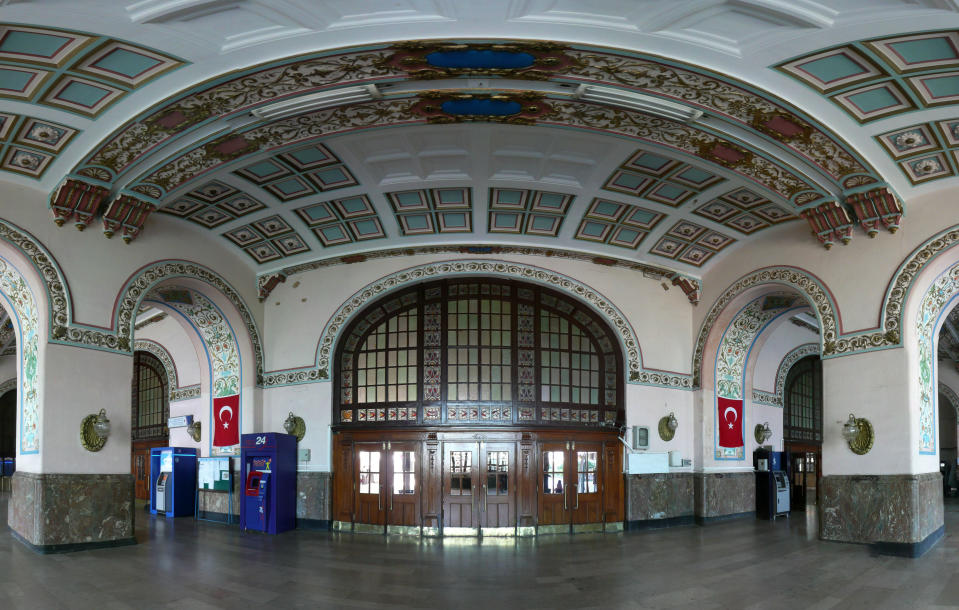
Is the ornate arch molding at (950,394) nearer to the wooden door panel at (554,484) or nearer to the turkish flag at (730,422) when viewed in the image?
the turkish flag at (730,422)

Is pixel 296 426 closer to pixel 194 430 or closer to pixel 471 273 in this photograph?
pixel 194 430

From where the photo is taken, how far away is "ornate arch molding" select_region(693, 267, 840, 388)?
38.3 feet

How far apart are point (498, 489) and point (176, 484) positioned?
7109 mm

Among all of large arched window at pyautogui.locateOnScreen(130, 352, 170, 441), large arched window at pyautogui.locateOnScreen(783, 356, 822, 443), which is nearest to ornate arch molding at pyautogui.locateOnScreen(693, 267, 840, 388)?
large arched window at pyautogui.locateOnScreen(783, 356, 822, 443)

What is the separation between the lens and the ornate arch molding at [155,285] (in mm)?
11375

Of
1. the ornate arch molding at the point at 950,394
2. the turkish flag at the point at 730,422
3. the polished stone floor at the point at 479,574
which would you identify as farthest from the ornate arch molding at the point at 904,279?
the ornate arch molding at the point at 950,394

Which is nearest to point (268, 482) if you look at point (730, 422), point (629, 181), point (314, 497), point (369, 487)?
point (314, 497)

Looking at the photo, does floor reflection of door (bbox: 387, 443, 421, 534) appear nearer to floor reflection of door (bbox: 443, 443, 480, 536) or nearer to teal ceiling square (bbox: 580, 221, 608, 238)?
floor reflection of door (bbox: 443, 443, 480, 536)

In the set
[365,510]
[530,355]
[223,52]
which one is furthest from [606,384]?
[223,52]

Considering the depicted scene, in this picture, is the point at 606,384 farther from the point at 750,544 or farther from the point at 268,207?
the point at 268,207

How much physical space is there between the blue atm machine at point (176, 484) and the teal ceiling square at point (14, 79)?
979 cm

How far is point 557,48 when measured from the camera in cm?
735

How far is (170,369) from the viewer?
18047mm

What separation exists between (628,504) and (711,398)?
9.16 ft
